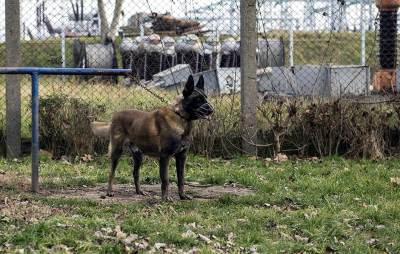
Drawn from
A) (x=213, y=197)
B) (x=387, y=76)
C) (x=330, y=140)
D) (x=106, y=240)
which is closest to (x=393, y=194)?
(x=213, y=197)

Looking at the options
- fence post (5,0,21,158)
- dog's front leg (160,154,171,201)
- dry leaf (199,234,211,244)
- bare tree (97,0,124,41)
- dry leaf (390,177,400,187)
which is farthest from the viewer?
bare tree (97,0,124,41)

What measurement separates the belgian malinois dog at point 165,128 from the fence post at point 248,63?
2.61 meters

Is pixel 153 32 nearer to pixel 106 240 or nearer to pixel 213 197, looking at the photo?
pixel 213 197

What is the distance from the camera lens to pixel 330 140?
33.2 ft

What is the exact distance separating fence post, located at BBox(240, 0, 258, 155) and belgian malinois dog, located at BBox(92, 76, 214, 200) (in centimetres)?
261

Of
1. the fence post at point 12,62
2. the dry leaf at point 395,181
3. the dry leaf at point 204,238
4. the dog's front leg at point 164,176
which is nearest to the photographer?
the dry leaf at point 204,238

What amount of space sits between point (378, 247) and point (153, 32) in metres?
7.12

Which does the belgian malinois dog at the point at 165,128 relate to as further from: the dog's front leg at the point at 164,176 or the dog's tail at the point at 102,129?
the dog's tail at the point at 102,129

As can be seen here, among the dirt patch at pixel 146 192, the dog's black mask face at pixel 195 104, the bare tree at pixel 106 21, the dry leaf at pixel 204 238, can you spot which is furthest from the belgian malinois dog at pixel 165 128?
the bare tree at pixel 106 21

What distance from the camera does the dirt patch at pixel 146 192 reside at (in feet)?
24.3

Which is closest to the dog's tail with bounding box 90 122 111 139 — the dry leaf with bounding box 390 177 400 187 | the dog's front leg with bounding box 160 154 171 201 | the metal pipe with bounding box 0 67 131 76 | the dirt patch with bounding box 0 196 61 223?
the metal pipe with bounding box 0 67 131 76

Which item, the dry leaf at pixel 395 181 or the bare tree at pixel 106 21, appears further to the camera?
the bare tree at pixel 106 21

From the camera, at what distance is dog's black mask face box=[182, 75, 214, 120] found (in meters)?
7.15

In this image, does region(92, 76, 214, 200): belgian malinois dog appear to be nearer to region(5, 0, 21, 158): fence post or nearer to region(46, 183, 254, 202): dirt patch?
region(46, 183, 254, 202): dirt patch
